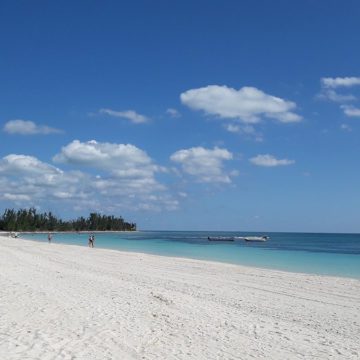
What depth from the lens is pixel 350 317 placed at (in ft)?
41.2

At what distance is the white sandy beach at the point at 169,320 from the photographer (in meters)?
8.27

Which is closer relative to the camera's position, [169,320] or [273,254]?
[169,320]

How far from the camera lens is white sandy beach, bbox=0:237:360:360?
8266 mm

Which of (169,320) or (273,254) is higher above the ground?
(169,320)

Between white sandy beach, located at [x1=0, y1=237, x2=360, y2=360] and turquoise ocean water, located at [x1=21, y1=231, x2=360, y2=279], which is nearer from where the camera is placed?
white sandy beach, located at [x1=0, y1=237, x2=360, y2=360]

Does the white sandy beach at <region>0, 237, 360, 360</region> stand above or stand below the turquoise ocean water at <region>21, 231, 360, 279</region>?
above

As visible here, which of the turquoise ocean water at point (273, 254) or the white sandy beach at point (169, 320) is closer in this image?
the white sandy beach at point (169, 320)

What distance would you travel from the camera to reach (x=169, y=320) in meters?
10.8

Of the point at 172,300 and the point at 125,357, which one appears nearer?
the point at 125,357

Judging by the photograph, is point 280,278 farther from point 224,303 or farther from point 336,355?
point 336,355

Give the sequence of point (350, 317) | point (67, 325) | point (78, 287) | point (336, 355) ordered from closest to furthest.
→ point (336, 355), point (67, 325), point (350, 317), point (78, 287)

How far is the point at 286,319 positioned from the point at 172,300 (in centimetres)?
351

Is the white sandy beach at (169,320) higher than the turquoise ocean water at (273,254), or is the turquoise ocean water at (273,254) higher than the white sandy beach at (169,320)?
the white sandy beach at (169,320)

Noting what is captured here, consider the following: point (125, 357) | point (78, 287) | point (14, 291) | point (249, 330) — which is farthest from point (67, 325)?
point (78, 287)
